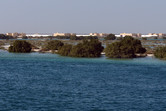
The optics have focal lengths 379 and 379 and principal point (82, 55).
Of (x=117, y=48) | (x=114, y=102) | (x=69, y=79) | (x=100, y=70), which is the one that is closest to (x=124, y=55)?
(x=117, y=48)

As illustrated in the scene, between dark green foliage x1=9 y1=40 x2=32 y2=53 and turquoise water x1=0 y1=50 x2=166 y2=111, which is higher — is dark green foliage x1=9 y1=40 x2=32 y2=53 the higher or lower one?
the higher one

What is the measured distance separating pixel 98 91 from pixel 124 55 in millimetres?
39051

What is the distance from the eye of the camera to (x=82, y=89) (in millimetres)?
34281

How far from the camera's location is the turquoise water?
27.3 metres

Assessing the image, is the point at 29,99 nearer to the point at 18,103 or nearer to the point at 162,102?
the point at 18,103

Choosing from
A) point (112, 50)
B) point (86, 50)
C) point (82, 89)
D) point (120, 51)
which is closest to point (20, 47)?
point (86, 50)

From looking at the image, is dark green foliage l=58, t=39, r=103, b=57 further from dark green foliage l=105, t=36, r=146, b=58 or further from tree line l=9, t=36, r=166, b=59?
dark green foliage l=105, t=36, r=146, b=58

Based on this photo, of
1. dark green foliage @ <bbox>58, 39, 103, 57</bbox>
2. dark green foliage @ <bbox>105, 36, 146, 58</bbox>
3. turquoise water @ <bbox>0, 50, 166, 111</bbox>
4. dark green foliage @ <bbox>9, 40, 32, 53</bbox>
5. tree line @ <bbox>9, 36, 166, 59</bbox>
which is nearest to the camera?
turquoise water @ <bbox>0, 50, 166, 111</bbox>

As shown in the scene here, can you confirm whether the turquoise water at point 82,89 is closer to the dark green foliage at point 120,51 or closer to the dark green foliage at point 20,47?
the dark green foliage at point 120,51

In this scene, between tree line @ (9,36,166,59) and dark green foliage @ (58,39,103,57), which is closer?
tree line @ (9,36,166,59)

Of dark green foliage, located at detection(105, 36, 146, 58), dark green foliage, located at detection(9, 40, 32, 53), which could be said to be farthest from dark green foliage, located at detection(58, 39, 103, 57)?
dark green foliage, located at detection(9, 40, 32, 53)

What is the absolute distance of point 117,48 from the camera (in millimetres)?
71500

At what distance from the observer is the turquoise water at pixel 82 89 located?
89.6 ft

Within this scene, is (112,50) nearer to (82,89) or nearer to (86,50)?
(86,50)
